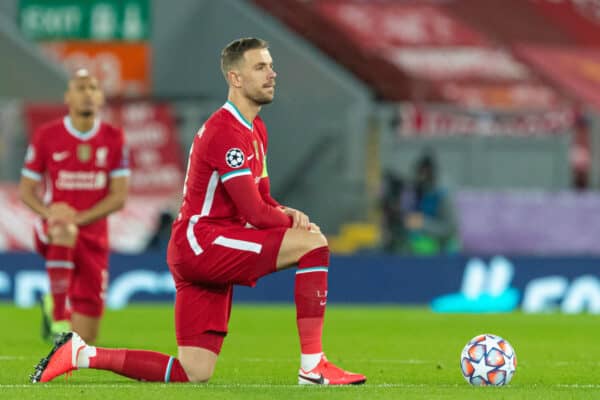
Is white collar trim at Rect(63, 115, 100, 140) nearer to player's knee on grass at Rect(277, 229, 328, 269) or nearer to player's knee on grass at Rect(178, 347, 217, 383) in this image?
player's knee on grass at Rect(178, 347, 217, 383)

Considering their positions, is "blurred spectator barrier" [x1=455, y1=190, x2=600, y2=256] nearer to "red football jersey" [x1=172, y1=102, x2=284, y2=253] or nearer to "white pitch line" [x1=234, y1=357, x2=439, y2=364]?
"white pitch line" [x1=234, y1=357, x2=439, y2=364]

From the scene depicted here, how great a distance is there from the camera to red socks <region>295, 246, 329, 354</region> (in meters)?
7.31

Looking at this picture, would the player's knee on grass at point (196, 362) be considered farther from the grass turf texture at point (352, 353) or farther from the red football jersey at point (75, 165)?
the red football jersey at point (75, 165)

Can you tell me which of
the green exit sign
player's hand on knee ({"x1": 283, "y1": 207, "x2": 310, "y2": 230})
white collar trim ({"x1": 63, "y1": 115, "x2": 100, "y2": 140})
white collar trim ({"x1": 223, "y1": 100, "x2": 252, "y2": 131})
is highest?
the green exit sign

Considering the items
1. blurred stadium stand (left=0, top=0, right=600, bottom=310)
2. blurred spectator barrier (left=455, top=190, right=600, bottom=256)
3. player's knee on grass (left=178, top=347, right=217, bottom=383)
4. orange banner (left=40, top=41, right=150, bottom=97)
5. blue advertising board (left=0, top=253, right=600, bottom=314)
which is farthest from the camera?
orange banner (left=40, top=41, right=150, bottom=97)

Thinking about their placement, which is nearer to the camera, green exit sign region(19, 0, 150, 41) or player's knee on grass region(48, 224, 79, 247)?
player's knee on grass region(48, 224, 79, 247)

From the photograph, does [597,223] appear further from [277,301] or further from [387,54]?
[387,54]

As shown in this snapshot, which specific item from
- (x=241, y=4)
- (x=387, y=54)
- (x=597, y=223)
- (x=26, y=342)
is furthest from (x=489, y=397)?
(x=387, y=54)

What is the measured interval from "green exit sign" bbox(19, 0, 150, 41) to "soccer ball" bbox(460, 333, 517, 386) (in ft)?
48.4

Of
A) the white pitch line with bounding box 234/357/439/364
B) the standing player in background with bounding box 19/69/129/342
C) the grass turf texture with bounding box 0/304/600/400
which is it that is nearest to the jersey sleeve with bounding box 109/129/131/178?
the standing player in background with bounding box 19/69/129/342

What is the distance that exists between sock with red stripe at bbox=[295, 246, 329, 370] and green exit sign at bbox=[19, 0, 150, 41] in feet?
48.8

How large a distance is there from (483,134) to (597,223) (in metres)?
2.19

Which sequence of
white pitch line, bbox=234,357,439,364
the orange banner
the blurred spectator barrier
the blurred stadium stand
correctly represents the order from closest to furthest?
1. white pitch line, bbox=234,357,439,364
2. the blurred spectator barrier
3. the blurred stadium stand
4. the orange banner

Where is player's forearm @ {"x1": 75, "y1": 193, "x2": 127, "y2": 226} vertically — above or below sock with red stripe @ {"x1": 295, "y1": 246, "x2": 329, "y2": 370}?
above
